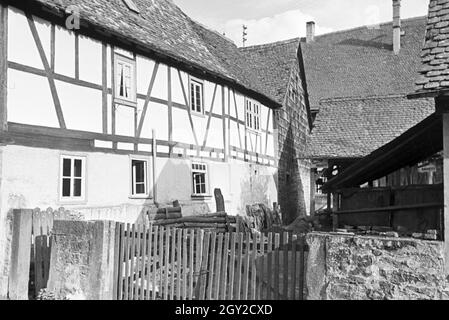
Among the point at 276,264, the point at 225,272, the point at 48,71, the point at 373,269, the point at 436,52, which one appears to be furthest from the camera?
the point at 48,71

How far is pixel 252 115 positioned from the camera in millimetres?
20875

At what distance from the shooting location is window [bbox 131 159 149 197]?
43.6 ft

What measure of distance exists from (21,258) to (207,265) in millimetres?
3899

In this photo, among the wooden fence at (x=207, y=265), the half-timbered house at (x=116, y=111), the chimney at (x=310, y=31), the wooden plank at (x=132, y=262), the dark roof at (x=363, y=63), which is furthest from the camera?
the chimney at (x=310, y=31)

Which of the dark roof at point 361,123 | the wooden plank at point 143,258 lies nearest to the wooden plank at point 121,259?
the wooden plank at point 143,258

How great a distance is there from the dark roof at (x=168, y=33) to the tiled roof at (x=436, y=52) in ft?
25.2

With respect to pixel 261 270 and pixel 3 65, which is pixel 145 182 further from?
pixel 261 270

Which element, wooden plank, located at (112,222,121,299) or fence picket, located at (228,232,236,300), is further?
wooden plank, located at (112,222,121,299)

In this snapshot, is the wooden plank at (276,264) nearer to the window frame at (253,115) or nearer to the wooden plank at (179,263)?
the wooden plank at (179,263)

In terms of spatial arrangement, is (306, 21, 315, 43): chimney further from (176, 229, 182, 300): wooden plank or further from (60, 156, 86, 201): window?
(176, 229, 182, 300): wooden plank

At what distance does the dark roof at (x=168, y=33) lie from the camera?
38.9ft

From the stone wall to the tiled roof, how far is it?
280 cm

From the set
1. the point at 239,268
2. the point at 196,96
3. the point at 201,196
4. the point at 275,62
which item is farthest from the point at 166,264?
the point at 275,62

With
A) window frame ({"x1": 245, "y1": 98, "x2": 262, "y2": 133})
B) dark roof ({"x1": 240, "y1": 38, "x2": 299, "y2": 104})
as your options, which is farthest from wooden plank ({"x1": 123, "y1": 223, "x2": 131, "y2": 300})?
dark roof ({"x1": 240, "y1": 38, "x2": 299, "y2": 104})
